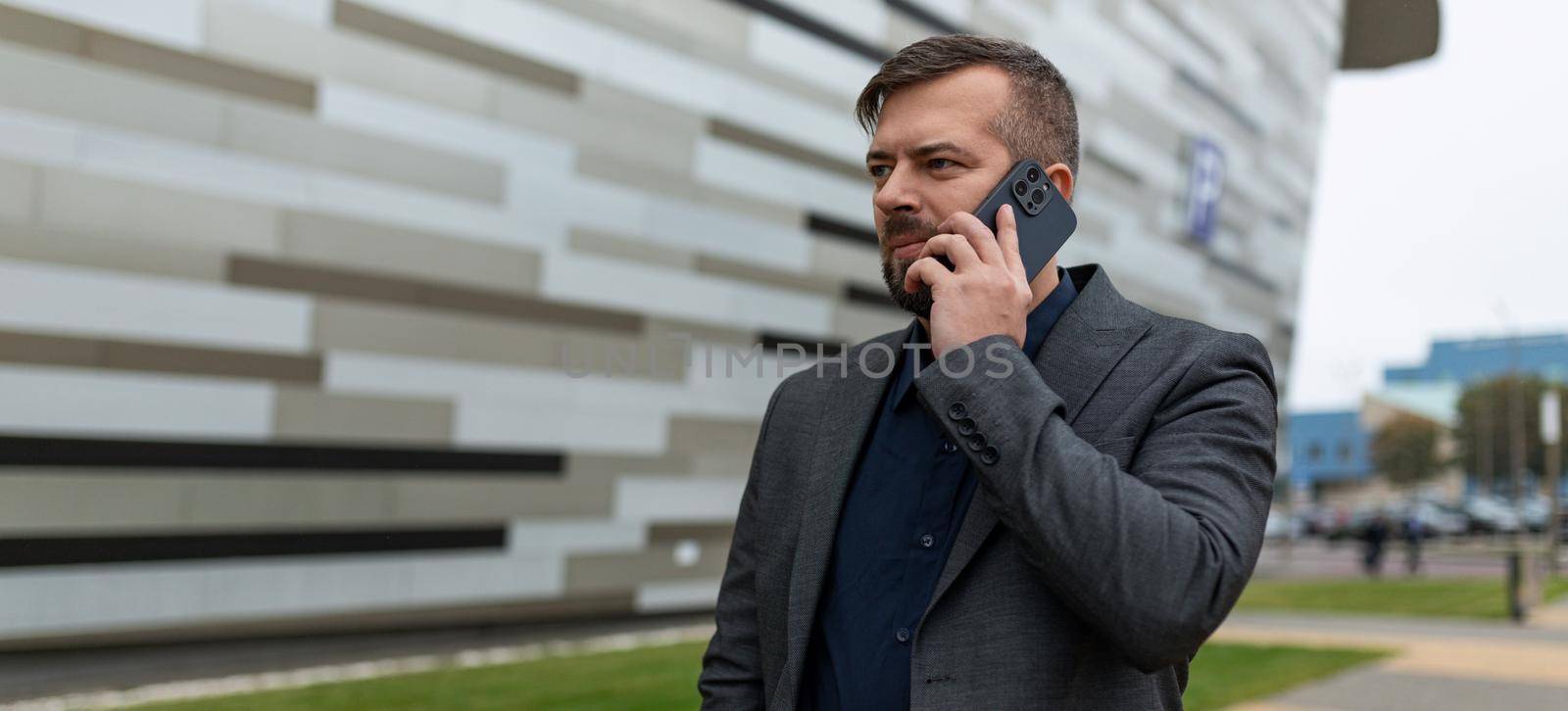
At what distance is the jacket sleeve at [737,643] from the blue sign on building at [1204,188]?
2232cm

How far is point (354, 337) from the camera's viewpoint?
9398 millimetres

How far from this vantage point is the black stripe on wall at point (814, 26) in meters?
12.5

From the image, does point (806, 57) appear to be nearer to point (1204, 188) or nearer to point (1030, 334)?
point (1030, 334)

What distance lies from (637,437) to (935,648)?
33.8ft

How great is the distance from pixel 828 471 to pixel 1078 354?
46 cm

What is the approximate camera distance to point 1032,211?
5.58ft

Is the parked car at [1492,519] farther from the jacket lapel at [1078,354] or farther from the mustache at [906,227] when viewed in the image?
the mustache at [906,227]

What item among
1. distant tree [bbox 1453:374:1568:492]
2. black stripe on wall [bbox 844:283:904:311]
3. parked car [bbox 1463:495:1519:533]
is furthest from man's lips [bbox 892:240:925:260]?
distant tree [bbox 1453:374:1568:492]

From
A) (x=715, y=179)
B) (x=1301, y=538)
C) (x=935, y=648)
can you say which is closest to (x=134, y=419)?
(x=715, y=179)

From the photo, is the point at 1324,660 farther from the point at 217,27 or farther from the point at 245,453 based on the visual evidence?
the point at 217,27

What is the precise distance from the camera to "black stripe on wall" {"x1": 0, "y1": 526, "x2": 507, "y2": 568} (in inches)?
309

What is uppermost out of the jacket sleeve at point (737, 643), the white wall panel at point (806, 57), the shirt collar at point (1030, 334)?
the white wall panel at point (806, 57)

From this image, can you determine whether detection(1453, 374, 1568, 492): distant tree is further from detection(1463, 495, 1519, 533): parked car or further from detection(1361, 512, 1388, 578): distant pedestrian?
detection(1361, 512, 1388, 578): distant pedestrian

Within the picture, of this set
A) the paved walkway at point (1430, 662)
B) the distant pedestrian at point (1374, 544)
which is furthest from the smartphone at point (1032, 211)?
the distant pedestrian at point (1374, 544)
